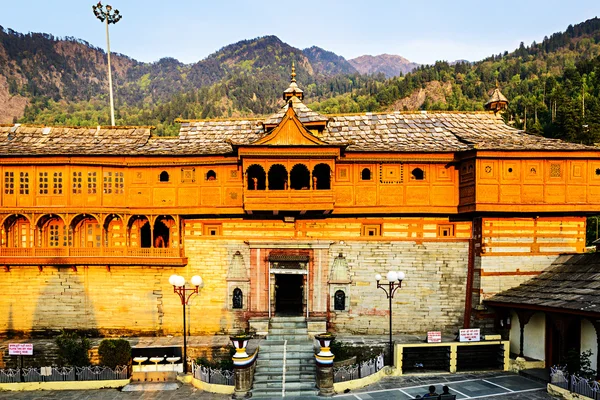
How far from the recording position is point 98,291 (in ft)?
66.6

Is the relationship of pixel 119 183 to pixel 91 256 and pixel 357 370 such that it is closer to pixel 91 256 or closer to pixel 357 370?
pixel 91 256

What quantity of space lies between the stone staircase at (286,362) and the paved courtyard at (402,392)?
1.29 m

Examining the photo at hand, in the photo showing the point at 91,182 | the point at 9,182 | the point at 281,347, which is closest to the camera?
the point at 281,347

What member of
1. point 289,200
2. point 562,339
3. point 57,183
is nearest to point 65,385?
point 57,183

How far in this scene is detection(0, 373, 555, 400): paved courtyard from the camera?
49.5 feet

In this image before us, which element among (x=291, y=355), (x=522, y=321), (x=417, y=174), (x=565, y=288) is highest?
(x=417, y=174)

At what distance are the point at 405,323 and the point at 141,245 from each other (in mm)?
12670

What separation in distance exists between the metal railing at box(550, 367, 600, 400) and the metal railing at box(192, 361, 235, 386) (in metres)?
10.8

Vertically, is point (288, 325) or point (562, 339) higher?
point (562, 339)

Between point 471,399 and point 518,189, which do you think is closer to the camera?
point 471,399

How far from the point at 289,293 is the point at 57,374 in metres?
11.4

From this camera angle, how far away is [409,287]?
795 inches

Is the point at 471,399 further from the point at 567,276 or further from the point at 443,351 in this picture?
the point at 567,276

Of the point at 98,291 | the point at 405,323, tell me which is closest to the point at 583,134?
the point at 405,323
